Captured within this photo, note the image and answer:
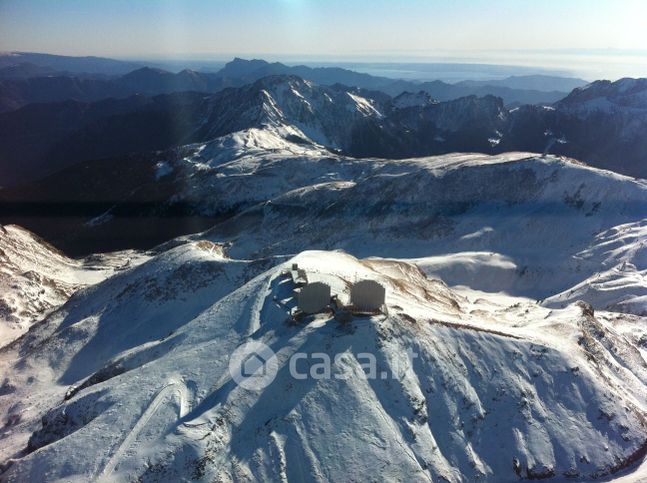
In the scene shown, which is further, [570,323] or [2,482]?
[570,323]

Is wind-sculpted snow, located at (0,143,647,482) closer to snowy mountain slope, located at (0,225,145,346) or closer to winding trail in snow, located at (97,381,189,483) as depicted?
winding trail in snow, located at (97,381,189,483)

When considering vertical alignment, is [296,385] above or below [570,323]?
above

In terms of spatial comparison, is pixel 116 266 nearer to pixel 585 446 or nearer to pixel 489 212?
pixel 489 212

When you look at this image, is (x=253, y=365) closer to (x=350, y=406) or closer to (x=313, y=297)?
(x=313, y=297)

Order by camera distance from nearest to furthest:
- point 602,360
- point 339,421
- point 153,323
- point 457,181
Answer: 1. point 339,421
2. point 602,360
3. point 153,323
4. point 457,181

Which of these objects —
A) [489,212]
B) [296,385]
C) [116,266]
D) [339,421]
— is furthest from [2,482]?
[489,212]

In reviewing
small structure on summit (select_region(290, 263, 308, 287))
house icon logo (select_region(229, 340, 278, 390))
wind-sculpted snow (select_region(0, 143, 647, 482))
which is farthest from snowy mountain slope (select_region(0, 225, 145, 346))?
house icon logo (select_region(229, 340, 278, 390))

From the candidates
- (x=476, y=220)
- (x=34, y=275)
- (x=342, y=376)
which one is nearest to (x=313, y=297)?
(x=342, y=376)

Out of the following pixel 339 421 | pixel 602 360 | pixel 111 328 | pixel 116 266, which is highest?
pixel 339 421
